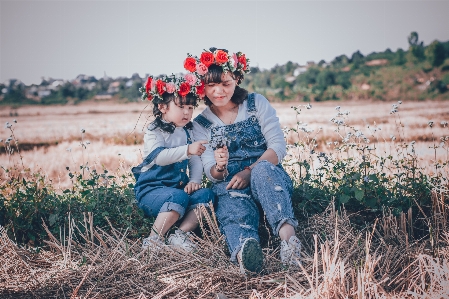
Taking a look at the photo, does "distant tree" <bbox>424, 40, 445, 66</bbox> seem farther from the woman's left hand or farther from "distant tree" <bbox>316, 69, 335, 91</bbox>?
the woman's left hand

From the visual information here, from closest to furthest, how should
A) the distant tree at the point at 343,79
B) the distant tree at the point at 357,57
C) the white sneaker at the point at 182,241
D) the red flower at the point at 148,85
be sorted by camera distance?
the white sneaker at the point at 182,241 < the red flower at the point at 148,85 < the distant tree at the point at 343,79 < the distant tree at the point at 357,57

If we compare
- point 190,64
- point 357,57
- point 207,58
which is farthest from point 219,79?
point 357,57

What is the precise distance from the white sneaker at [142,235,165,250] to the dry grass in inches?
2.4

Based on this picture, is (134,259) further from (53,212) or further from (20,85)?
(20,85)

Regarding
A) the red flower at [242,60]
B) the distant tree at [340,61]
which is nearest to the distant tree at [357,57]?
the distant tree at [340,61]

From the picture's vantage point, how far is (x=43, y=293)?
3.21 metres

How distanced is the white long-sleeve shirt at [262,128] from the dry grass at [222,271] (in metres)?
0.59

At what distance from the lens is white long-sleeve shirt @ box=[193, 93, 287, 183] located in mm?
4133

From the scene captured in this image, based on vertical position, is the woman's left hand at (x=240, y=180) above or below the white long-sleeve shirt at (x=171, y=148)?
below

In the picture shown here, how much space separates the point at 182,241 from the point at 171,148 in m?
0.79

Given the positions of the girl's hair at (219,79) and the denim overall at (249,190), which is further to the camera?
the girl's hair at (219,79)

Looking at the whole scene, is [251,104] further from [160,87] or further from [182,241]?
[182,241]

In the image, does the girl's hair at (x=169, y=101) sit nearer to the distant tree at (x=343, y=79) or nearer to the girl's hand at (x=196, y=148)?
the girl's hand at (x=196, y=148)

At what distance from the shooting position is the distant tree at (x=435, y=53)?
48531 millimetres
